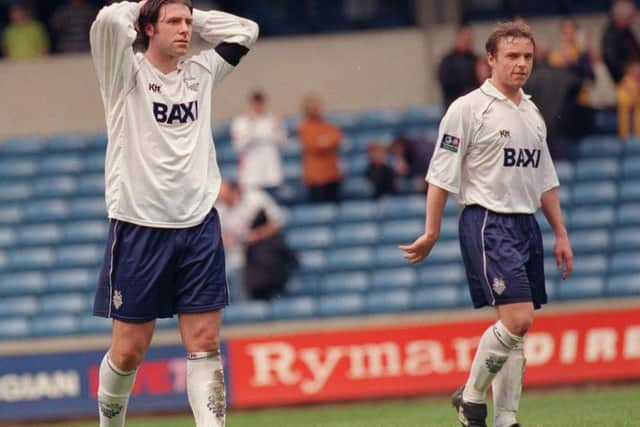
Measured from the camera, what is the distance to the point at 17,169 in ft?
56.4

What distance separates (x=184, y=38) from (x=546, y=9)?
37.9 feet

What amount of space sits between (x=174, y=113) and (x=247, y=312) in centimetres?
754

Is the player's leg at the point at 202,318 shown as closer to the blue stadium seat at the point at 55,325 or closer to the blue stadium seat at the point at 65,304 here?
the blue stadium seat at the point at 55,325

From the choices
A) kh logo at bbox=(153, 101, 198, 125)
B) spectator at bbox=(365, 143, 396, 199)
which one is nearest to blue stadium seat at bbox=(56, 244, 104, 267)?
spectator at bbox=(365, 143, 396, 199)

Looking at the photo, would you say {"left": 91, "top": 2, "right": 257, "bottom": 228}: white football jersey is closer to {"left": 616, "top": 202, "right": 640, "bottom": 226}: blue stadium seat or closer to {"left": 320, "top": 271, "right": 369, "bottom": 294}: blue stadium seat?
{"left": 320, "top": 271, "right": 369, "bottom": 294}: blue stadium seat

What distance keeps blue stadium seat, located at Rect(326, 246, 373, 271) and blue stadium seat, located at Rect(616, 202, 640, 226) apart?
8.32 ft

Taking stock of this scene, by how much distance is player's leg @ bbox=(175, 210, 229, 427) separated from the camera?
691 cm

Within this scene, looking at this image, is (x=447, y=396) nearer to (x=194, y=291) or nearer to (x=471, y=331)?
(x=471, y=331)

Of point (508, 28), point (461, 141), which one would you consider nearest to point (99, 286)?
point (461, 141)

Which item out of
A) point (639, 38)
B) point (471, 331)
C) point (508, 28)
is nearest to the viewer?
point (508, 28)

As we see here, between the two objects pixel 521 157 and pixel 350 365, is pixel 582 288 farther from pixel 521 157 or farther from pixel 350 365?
pixel 521 157

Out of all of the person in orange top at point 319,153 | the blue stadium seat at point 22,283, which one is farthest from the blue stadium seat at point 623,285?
the blue stadium seat at point 22,283

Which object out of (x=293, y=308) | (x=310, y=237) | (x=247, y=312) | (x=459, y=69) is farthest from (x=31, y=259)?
(x=459, y=69)

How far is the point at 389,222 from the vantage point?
51.5ft
